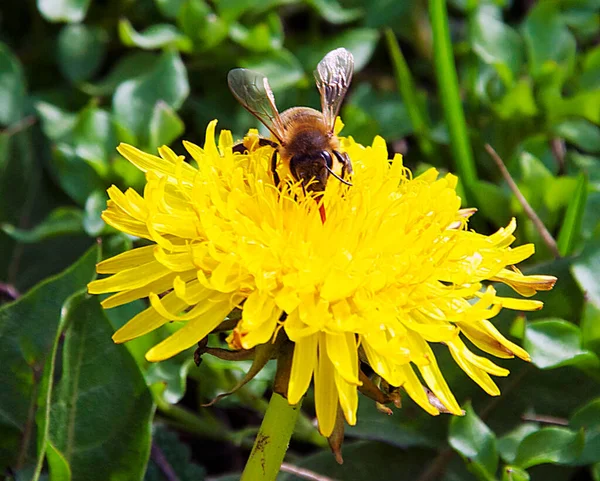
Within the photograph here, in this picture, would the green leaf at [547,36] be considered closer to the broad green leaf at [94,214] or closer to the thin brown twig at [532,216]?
the thin brown twig at [532,216]

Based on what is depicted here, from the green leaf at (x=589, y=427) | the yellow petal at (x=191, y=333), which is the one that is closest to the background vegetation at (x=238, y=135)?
the green leaf at (x=589, y=427)

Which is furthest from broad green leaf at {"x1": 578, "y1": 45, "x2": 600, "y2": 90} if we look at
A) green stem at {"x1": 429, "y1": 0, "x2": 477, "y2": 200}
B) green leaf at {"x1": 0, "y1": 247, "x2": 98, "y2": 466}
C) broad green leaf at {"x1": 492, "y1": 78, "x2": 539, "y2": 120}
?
green leaf at {"x1": 0, "y1": 247, "x2": 98, "y2": 466}

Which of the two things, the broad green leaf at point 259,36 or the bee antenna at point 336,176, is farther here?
the broad green leaf at point 259,36

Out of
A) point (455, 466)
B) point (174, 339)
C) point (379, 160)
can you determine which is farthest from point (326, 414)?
point (455, 466)

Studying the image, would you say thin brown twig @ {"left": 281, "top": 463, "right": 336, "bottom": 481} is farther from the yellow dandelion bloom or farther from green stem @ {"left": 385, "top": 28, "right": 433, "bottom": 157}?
green stem @ {"left": 385, "top": 28, "right": 433, "bottom": 157}

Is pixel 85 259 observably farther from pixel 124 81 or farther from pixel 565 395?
pixel 565 395

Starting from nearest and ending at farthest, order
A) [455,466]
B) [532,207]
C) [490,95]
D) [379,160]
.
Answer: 1. [379,160]
2. [455,466]
3. [532,207]
4. [490,95]

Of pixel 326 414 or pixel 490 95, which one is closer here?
pixel 326 414
